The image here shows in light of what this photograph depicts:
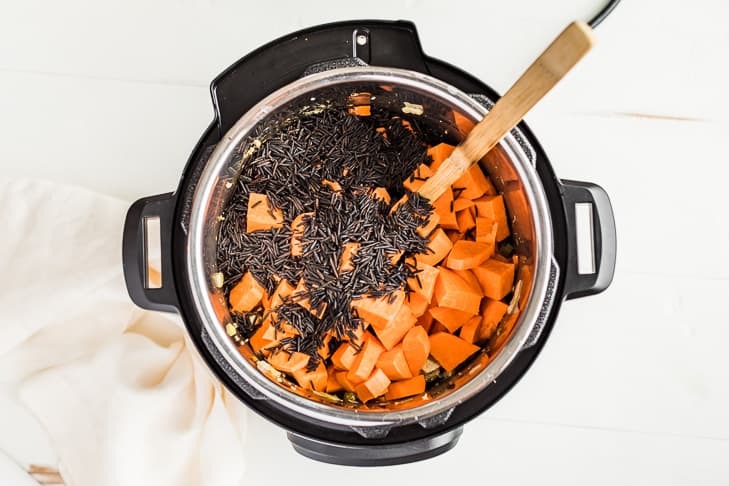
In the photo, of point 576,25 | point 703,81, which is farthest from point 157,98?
point 703,81

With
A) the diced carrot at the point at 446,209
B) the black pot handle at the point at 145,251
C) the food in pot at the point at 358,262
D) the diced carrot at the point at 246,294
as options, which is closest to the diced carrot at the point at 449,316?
the food in pot at the point at 358,262

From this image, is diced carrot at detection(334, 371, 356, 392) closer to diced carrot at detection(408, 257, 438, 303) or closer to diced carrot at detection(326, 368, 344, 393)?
diced carrot at detection(326, 368, 344, 393)

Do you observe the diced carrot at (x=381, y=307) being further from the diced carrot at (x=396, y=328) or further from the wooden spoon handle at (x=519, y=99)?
the wooden spoon handle at (x=519, y=99)

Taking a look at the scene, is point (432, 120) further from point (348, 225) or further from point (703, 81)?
point (703, 81)

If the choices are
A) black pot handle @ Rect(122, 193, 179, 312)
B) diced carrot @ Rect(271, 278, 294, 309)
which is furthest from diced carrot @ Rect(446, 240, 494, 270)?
black pot handle @ Rect(122, 193, 179, 312)

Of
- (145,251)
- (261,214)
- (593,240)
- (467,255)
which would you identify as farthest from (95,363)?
(593,240)
